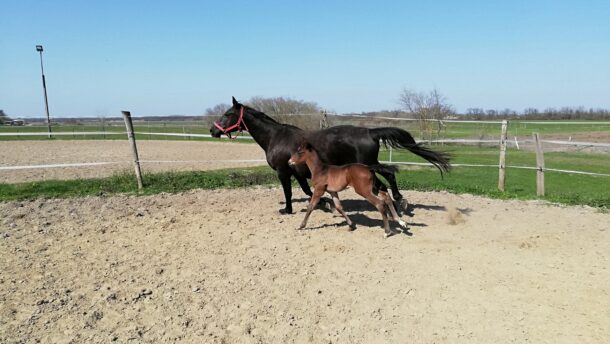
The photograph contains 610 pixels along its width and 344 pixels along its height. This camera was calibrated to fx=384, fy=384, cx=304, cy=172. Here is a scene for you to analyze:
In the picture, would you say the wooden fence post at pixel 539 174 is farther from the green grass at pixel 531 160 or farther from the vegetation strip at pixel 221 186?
the green grass at pixel 531 160

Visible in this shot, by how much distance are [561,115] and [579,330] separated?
250 ft

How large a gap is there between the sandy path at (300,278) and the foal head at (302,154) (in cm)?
110

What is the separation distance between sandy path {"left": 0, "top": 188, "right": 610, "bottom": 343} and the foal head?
1102 millimetres

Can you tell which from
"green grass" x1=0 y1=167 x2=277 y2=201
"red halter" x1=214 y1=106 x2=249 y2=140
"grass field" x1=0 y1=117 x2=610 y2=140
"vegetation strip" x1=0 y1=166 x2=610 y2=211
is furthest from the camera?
"grass field" x1=0 y1=117 x2=610 y2=140

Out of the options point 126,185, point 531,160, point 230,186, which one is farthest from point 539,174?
point 531,160

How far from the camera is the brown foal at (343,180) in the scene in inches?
226

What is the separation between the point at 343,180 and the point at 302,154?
83 centimetres

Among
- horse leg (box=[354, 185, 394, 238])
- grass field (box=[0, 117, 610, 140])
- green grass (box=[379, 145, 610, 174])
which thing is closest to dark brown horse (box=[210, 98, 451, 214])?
horse leg (box=[354, 185, 394, 238])

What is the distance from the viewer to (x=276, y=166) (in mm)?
7051

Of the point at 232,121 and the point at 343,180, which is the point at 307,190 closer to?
the point at 343,180

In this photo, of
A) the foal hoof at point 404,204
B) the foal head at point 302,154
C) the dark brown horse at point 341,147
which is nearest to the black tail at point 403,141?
A: the dark brown horse at point 341,147

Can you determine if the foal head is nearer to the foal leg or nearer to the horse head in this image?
the foal leg

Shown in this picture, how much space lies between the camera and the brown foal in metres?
5.73

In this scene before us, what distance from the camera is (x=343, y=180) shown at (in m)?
5.86
